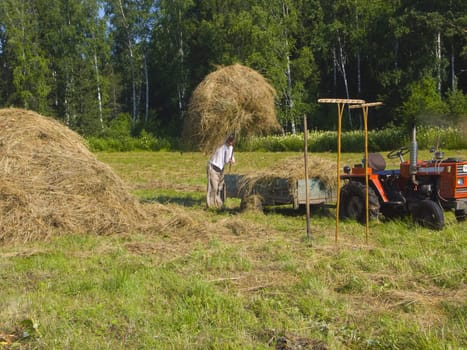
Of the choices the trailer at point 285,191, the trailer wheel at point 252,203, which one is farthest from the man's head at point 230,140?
the trailer wheel at point 252,203

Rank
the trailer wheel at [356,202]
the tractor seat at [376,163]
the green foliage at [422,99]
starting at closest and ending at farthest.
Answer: the trailer wheel at [356,202], the tractor seat at [376,163], the green foliage at [422,99]

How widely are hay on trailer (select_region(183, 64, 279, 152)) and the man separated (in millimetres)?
149

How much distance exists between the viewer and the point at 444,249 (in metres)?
7.05

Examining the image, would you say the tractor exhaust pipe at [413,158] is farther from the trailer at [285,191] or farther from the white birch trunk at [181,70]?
the white birch trunk at [181,70]

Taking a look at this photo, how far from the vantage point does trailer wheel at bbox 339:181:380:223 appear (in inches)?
362

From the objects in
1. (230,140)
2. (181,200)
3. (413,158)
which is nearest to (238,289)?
(413,158)

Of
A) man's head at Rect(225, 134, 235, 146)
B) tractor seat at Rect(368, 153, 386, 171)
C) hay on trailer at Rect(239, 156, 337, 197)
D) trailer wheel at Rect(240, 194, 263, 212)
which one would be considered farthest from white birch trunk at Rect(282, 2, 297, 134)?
tractor seat at Rect(368, 153, 386, 171)

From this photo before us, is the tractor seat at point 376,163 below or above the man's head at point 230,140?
below

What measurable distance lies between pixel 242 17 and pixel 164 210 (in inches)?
1314

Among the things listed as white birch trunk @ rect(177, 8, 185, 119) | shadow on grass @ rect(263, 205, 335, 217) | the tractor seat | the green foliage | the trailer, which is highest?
white birch trunk @ rect(177, 8, 185, 119)

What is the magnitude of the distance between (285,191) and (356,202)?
4.61ft

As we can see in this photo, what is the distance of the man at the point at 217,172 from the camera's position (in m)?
11.7

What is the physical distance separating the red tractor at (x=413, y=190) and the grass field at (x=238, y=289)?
342 millimetres

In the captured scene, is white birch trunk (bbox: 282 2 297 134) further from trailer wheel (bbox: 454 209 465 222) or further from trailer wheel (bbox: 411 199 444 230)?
trailer wheel (bbox: 411 199 444 230)
